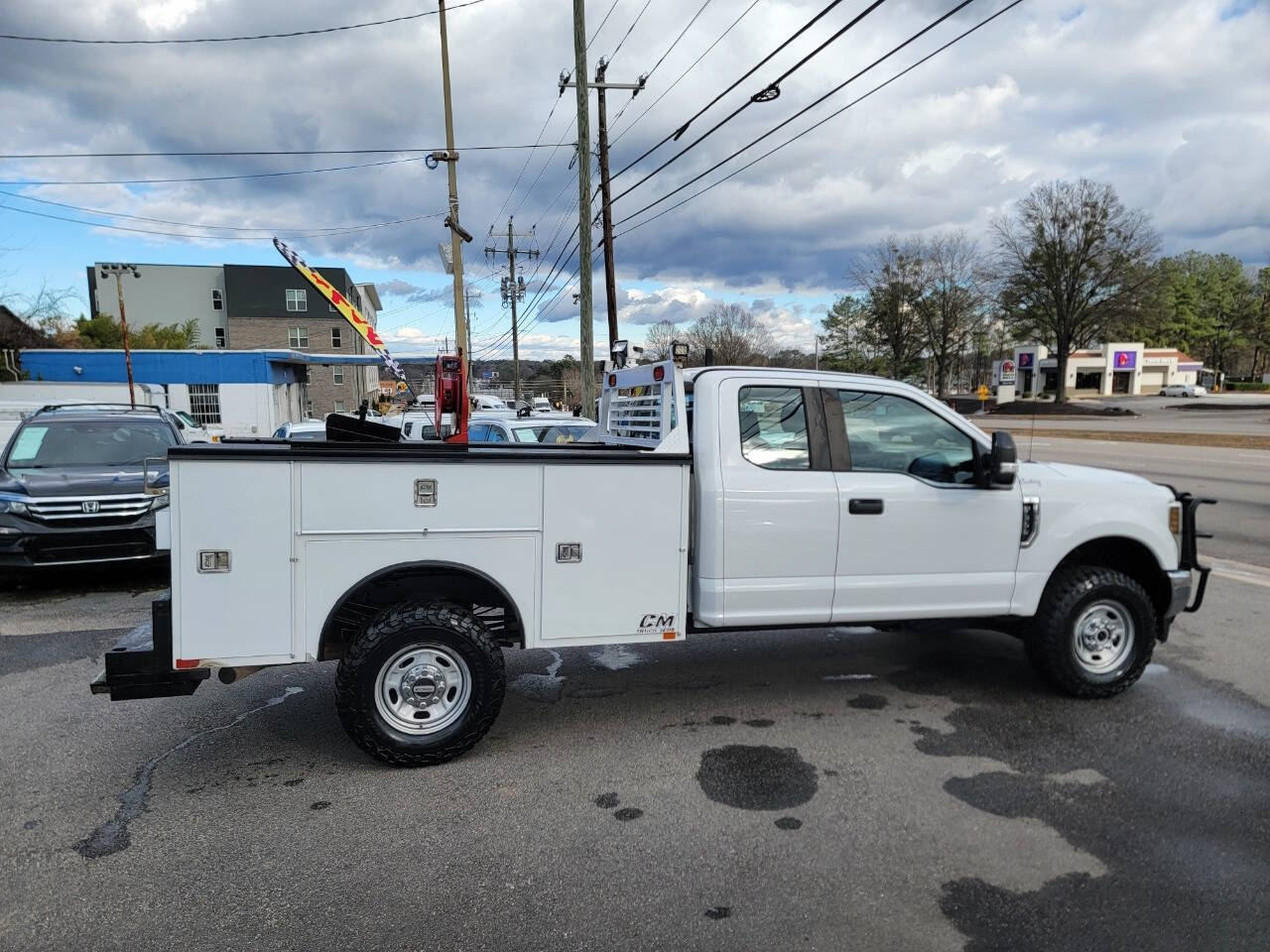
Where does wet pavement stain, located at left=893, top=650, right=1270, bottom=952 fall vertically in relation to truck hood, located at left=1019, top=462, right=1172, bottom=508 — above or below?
below

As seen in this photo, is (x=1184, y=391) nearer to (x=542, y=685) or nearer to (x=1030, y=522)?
(x=1030, y=522)

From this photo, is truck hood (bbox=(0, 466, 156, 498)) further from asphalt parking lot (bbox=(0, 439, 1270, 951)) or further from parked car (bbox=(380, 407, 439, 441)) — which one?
parked car (bbox=(380, 407, 439, 441))

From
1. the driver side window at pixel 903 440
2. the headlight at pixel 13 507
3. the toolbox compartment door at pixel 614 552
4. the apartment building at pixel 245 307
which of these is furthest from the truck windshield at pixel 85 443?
the apartment building at pixel 245 307

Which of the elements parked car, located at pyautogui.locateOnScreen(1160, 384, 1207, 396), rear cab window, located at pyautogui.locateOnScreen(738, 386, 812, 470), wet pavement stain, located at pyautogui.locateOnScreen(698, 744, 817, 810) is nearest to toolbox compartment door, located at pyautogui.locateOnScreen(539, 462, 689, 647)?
rear cab window, located at pyautogui.locateOnScreen(738, 386, 812, 470)

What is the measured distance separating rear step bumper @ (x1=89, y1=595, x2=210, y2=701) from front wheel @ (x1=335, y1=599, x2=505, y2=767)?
726 mm

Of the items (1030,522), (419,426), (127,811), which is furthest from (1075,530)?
(419,426)

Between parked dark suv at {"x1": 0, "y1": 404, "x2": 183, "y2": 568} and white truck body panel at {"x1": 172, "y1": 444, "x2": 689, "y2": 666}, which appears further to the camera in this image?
parked dark suv at {"x1": 0, "y1": 404, "x2": 183, "y2": 568}

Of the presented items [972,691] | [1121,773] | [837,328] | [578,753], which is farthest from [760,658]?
[837,328]

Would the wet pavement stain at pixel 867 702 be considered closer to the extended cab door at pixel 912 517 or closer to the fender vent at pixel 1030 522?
the extended cab door at pixel 912 517

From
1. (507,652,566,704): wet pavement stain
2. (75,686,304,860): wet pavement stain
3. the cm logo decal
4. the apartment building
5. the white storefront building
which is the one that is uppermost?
the apartment building

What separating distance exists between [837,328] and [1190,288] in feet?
162

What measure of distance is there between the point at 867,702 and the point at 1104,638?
59.3 inches

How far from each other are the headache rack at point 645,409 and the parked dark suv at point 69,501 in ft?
11.9

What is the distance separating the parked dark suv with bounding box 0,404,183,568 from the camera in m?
7.43
